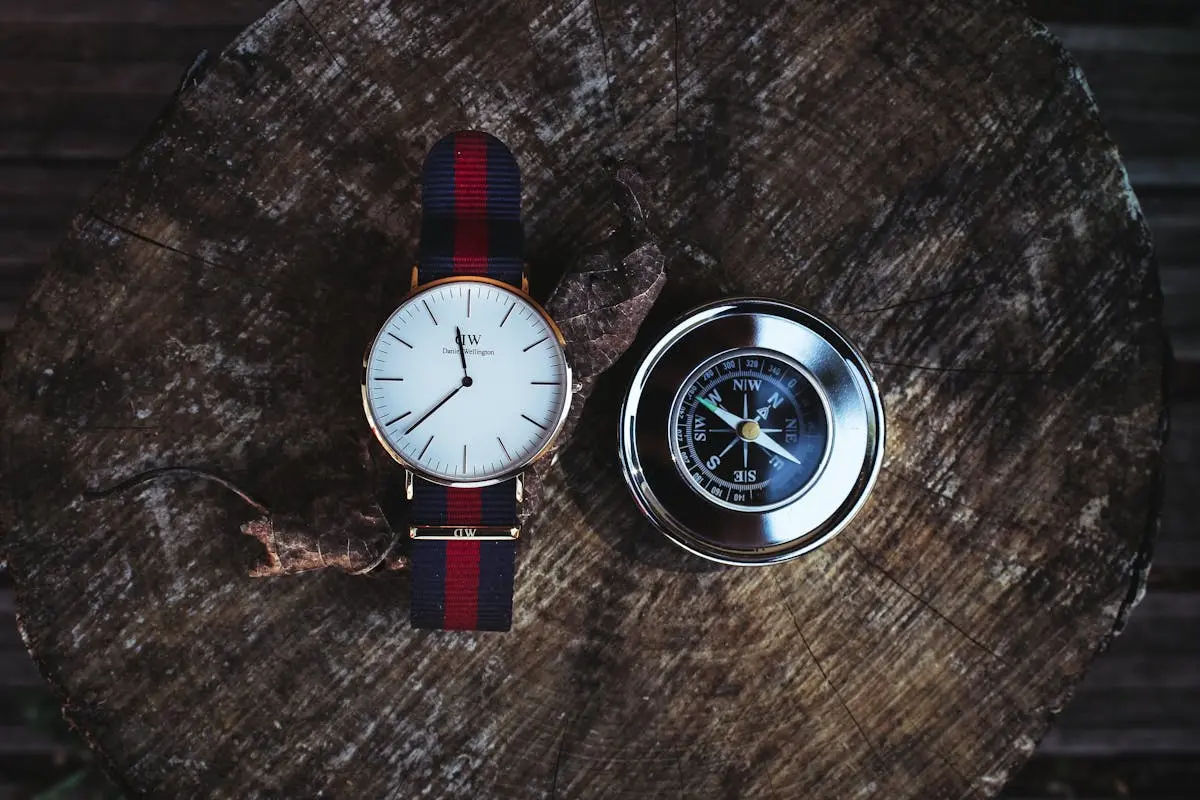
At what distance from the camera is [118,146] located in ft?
12.4

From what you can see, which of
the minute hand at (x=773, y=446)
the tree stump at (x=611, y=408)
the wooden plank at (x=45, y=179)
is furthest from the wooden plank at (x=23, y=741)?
the minute hand at (x=773, y=446)

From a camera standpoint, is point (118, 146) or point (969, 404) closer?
point (969, 404)

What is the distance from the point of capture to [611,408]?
267 cm

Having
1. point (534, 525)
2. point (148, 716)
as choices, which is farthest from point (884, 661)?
point (148, 716)

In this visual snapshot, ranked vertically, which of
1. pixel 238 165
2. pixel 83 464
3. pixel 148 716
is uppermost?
pixel 238 165

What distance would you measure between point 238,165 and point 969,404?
229cm

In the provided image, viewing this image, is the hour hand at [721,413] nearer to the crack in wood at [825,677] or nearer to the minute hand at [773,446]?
the minute hand at [773,446]

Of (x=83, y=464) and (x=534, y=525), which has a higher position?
(x=83, y=464)

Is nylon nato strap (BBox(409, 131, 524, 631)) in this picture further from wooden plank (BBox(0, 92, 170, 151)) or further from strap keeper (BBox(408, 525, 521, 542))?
wooden plank (BBox(0, 92, 170, 151))

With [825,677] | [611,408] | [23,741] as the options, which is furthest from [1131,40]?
[23,741]

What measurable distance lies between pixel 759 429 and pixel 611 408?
1.45 feet

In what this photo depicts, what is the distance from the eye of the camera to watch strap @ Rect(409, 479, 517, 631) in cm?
257

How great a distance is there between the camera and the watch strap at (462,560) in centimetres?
257

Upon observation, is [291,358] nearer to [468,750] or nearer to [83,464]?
[83,464]
